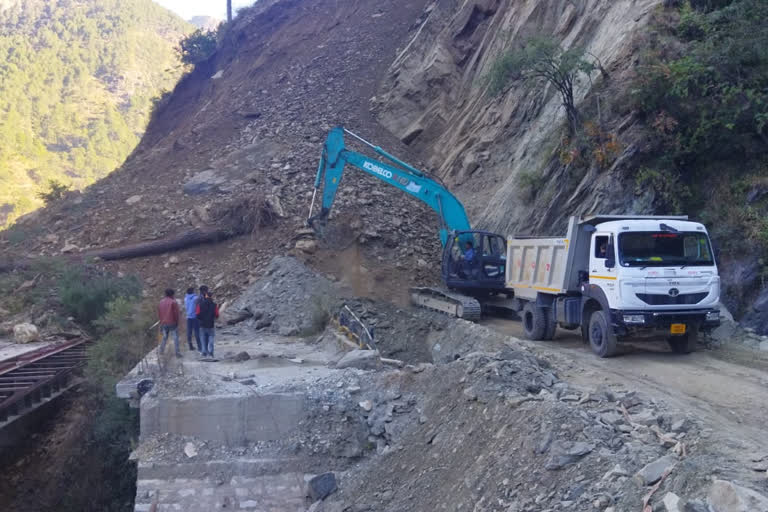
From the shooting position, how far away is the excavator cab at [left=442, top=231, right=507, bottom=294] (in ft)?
51.4

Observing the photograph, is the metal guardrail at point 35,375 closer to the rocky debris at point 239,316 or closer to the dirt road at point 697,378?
the rocky debris at point 239,316

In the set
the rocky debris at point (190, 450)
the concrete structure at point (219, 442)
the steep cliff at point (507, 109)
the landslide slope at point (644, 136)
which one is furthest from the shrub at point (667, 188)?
the rocky debris at point (190, 450)

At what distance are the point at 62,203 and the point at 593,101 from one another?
2014 cm

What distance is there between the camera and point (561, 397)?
7.83 metres

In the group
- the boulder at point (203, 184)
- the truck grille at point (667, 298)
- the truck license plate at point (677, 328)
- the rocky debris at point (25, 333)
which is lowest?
the rocky debris at point (25, 333)

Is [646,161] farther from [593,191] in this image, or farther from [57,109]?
[57,109]

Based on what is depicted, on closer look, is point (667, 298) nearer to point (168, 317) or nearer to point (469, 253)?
point (469, 253)

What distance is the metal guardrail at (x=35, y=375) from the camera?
45.2ft

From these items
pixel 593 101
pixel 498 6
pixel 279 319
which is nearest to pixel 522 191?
pixel 593 101

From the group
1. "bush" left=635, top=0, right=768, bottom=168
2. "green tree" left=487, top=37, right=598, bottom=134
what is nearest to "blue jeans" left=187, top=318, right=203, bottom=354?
"green tree" left=487, top=37, right=598, bottom=134

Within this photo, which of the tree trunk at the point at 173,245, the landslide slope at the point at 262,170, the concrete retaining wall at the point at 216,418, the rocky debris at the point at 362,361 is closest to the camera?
the concrete retaining wall at the point at 216,418

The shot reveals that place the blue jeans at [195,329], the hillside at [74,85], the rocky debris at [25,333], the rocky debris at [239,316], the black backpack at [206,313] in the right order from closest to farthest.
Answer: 1. the black backpack at [206,313]
2. the blue jeans at [195,329]
3. the rocky debris at [239,316]
4. the rocky debris at [25,333]
5. the hillside at [74,85]

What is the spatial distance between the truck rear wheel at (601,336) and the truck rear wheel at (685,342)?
1165 mm

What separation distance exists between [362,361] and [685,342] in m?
5.39
